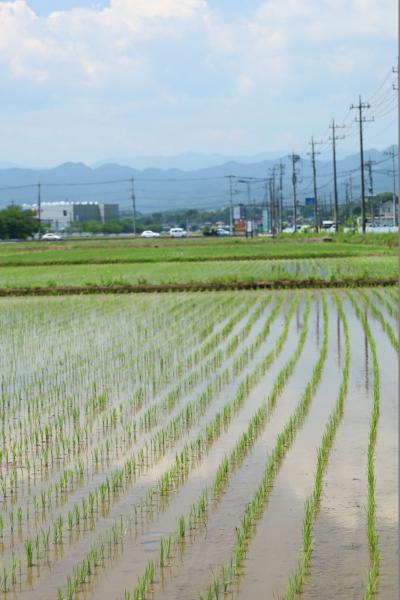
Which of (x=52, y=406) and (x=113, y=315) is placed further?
(x=113, y=315)

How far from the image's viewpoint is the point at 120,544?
4.54 meters

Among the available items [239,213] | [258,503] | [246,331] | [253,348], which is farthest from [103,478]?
[239,213]

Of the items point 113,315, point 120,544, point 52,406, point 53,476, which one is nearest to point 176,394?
point 52,406

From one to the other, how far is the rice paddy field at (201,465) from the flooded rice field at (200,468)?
0.5 inches

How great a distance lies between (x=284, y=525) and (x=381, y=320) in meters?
8.94

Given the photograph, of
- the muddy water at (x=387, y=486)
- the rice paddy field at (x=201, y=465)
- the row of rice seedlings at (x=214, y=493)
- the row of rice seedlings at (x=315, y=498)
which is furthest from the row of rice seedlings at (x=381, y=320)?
the row of rice seedlings at (x=214, y=493)

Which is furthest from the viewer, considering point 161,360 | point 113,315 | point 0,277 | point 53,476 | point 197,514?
point 0,277

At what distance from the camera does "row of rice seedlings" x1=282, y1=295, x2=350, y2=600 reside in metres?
4.00

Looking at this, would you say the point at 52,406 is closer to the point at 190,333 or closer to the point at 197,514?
the point at 197,514

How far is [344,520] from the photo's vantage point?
4.81 meters

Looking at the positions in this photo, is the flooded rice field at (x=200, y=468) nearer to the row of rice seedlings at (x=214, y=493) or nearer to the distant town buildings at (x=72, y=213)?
the row of rice seedlings at (x=214, y=493)

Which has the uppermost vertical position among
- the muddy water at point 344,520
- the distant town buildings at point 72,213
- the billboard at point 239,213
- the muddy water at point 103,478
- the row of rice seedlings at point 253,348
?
the distant town buildings at point 72,213

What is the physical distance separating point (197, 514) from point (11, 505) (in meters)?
0.98

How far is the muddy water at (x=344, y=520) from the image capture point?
4.00 metres
